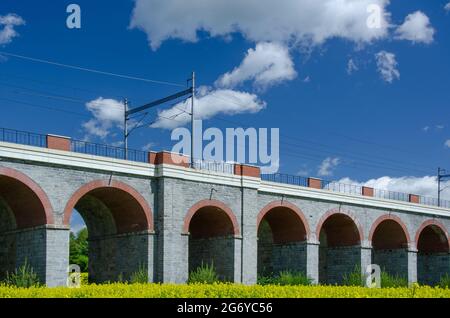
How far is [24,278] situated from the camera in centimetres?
2386

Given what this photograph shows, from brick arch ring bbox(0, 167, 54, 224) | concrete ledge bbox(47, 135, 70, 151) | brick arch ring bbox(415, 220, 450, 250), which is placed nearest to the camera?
brick arch ring bbox(0, 167, 54, 224)

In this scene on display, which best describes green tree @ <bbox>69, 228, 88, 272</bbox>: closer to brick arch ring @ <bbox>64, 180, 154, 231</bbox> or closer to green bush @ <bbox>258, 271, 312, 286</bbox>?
green bush @ <bbox>258, 271, 312, 286</bbox>

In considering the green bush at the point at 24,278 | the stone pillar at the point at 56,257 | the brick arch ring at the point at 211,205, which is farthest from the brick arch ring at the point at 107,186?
the green bush at the point at 24,278

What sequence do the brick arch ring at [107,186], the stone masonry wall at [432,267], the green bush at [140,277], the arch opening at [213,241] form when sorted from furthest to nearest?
the stone masonry wall at [432,267] → the arch opening at [213,241] → the green bush at [140,277] → the brick arch ring at [107,186]

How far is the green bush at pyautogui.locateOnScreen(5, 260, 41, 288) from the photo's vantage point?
23625 mm

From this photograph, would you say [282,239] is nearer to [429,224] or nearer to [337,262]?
[337,262]

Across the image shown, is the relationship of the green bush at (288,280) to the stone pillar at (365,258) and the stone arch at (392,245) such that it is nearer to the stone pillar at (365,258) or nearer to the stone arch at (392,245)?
the stone pillar at (365,258)

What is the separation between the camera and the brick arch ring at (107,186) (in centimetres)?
2506

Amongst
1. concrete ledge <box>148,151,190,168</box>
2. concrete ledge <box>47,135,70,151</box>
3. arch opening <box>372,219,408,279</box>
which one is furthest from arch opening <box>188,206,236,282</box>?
arch opening <box>372,219,408,279</box>

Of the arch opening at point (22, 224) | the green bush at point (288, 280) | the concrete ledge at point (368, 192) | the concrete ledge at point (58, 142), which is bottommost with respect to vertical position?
the green bush at point (288, 280)

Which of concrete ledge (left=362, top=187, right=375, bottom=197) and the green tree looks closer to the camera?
concrete ledge (left=362, top=187, right=375, bottom=197)

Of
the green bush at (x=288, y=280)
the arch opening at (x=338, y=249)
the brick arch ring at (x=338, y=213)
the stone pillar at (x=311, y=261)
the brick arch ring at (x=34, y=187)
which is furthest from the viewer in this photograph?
the arch opening at (x=338, y=249)

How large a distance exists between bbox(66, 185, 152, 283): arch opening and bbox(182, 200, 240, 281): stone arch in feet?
7.82

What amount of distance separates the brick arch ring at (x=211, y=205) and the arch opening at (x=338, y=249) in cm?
874
